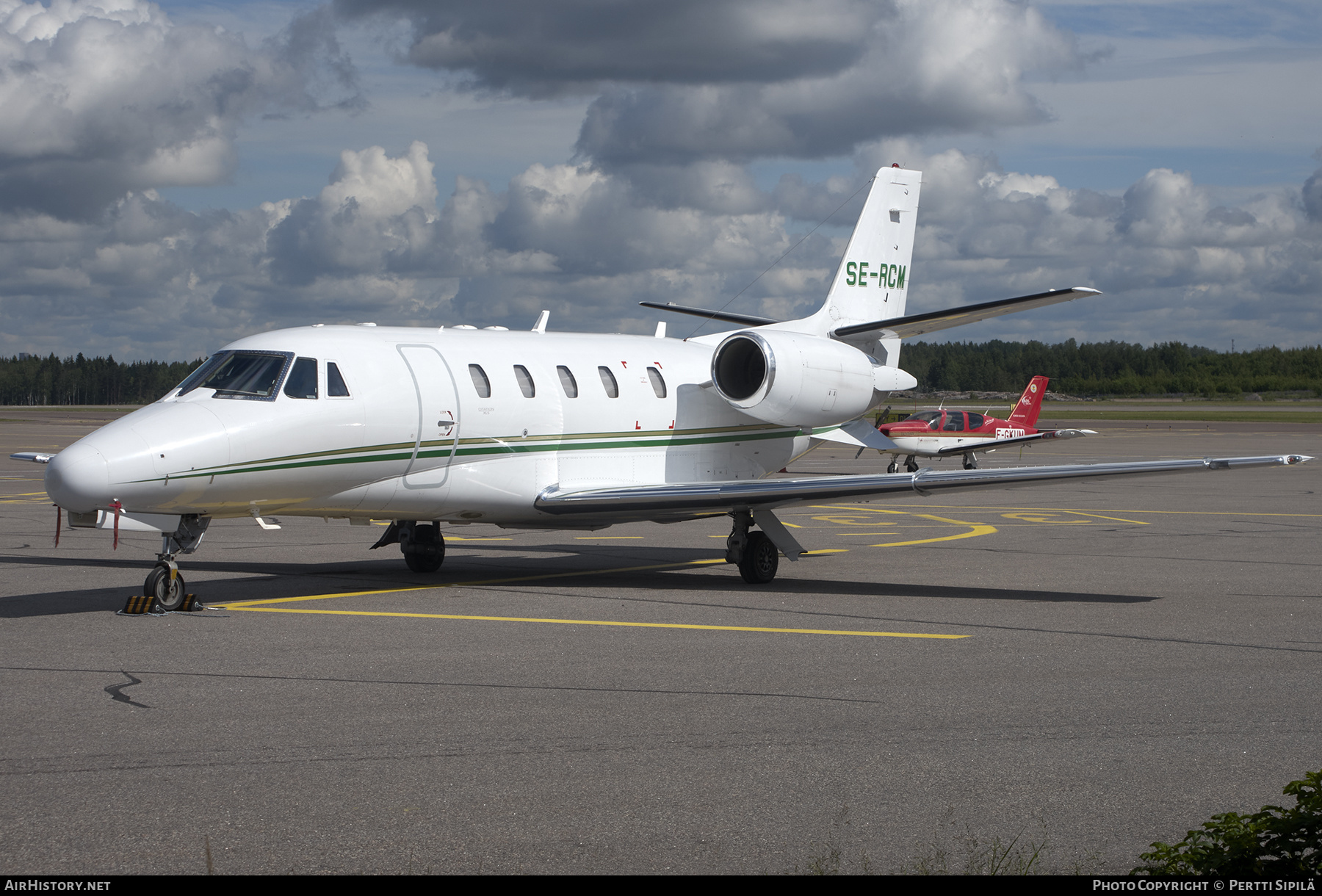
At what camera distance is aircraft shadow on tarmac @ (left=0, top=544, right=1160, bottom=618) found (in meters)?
13.3

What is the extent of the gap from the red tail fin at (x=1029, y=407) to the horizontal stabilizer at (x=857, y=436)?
26647 millimetres

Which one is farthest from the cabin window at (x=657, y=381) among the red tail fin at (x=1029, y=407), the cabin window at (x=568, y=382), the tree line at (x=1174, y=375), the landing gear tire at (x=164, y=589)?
the tree line at (x=1174, y=375)

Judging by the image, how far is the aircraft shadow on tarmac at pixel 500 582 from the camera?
13.3 m

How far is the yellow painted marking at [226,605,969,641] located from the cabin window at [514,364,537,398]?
11.3 ft

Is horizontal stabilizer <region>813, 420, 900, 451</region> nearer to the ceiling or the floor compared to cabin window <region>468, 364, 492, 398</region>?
nearer to the floor

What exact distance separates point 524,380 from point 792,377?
3825mm

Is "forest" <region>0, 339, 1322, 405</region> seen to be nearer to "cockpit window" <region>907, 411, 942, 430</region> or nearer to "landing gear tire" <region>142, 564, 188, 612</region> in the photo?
"cockpit window" <region>907, 411, 942, 430</region>

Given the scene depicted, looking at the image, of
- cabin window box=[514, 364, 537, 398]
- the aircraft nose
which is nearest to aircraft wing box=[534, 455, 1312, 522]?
cabin window box=[514, 364, 537, 398]

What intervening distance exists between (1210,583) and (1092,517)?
997cm

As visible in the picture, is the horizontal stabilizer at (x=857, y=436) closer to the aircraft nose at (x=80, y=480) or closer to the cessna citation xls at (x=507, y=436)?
the cessna citation xls at (x=507, y=436)

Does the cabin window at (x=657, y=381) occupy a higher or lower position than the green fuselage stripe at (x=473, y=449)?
higher

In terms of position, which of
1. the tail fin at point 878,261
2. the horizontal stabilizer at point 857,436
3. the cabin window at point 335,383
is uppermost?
the tail fin at point 878,261

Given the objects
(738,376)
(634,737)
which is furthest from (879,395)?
(634,737)

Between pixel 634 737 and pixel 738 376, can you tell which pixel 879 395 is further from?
pixel 634 737
